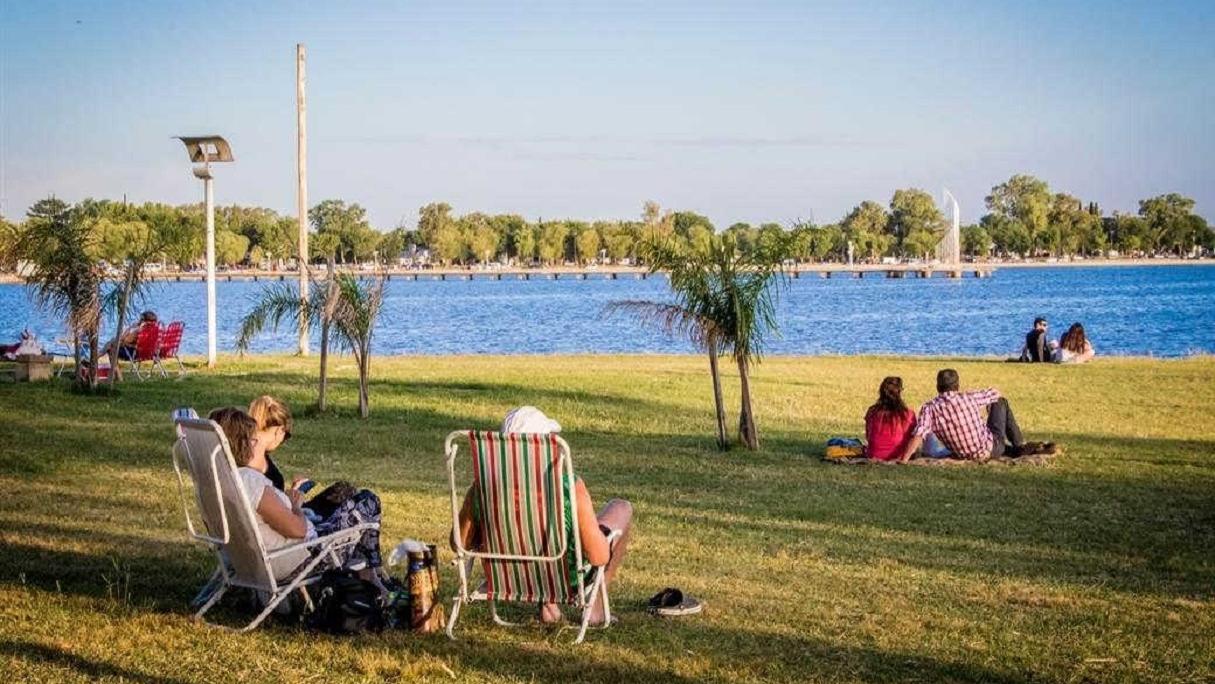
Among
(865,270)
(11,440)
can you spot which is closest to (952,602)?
(11,440)

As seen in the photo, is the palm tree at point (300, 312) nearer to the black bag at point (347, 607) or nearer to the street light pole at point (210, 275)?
the street light pole at point (210, 275)

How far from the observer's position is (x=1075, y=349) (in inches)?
1150

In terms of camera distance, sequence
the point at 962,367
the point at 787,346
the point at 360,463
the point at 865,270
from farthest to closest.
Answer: the point at 865,270, the point at 787,346, the point at 962,367, the point at 360,463

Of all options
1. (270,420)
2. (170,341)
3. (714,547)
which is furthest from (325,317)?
(270,420)

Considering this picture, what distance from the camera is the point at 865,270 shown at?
649ft

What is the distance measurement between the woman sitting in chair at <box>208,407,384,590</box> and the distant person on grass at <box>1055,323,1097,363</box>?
23.2 m

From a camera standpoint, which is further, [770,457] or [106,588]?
[770,457]

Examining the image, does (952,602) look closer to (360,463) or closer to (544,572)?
(544,572)

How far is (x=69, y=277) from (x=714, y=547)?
13.6m

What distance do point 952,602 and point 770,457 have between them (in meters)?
7.13

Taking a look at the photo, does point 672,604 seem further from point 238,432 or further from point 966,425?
point 966,425

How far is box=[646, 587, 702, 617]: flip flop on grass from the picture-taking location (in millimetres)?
7652

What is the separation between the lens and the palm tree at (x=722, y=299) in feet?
51.9

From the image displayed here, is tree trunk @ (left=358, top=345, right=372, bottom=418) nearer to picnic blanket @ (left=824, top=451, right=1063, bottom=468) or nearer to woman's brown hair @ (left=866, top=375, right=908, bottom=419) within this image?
picnic blanket @ (left=824, top=451, right=1063, bottom=468)
